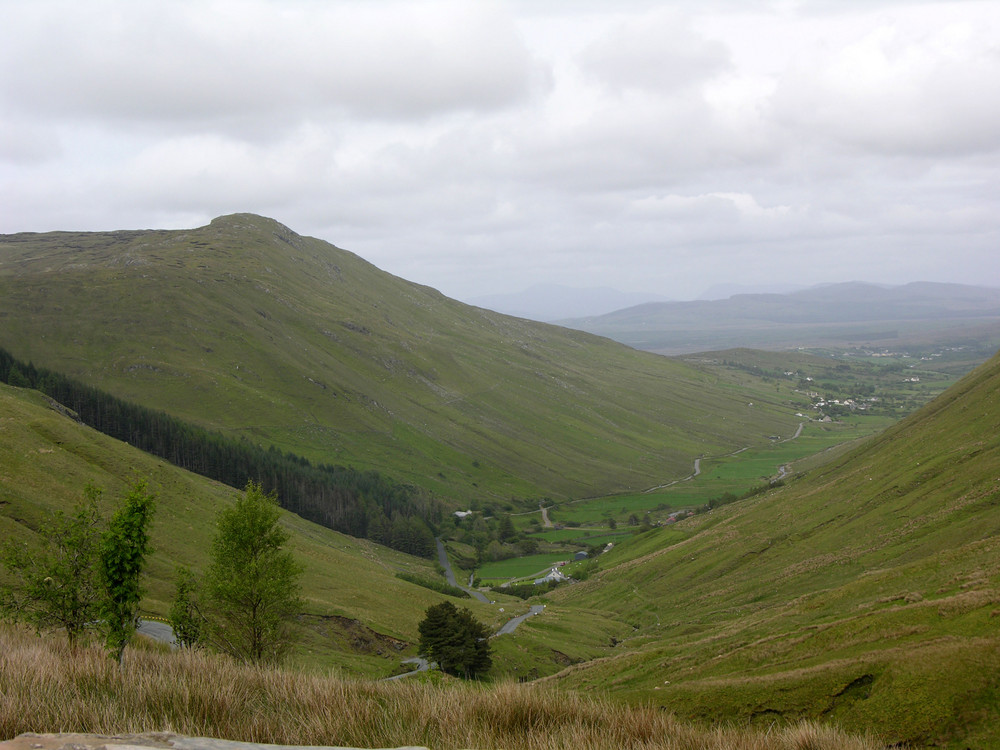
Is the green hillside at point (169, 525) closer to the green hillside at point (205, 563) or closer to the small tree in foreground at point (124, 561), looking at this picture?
the green hillside at point (205, 563)

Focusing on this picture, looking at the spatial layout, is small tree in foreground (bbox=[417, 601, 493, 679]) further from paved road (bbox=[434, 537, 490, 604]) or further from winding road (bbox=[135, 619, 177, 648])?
paved road (bbox=[434, 537, 490, 604])

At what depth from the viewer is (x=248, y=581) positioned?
3675 centimetres

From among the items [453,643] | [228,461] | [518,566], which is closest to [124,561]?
[453,643]

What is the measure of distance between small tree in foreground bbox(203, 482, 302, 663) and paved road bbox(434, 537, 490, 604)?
98759 millimetres

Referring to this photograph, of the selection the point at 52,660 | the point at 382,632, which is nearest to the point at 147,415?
the point at 382,632

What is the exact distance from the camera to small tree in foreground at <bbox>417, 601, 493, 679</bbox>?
7012 cm

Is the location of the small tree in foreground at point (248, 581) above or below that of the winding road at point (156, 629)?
above

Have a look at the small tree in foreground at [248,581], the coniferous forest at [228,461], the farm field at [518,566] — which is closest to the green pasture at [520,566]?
the farm field at [518,566]

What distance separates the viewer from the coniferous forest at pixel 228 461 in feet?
539

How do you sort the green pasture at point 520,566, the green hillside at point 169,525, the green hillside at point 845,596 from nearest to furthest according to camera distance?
the green hillside at point 845,596 < the green hillside at point 169,525 < the green pasture at point 520,566

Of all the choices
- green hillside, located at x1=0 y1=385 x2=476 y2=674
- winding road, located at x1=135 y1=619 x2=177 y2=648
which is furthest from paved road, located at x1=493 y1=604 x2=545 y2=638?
winding road, located at x1=135 y1=619 x2=177 y2=648

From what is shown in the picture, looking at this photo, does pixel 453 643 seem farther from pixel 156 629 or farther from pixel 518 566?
pixel 518 566

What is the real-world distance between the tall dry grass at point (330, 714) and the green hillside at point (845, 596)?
13.3 metres

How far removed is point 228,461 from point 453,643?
402 ft
